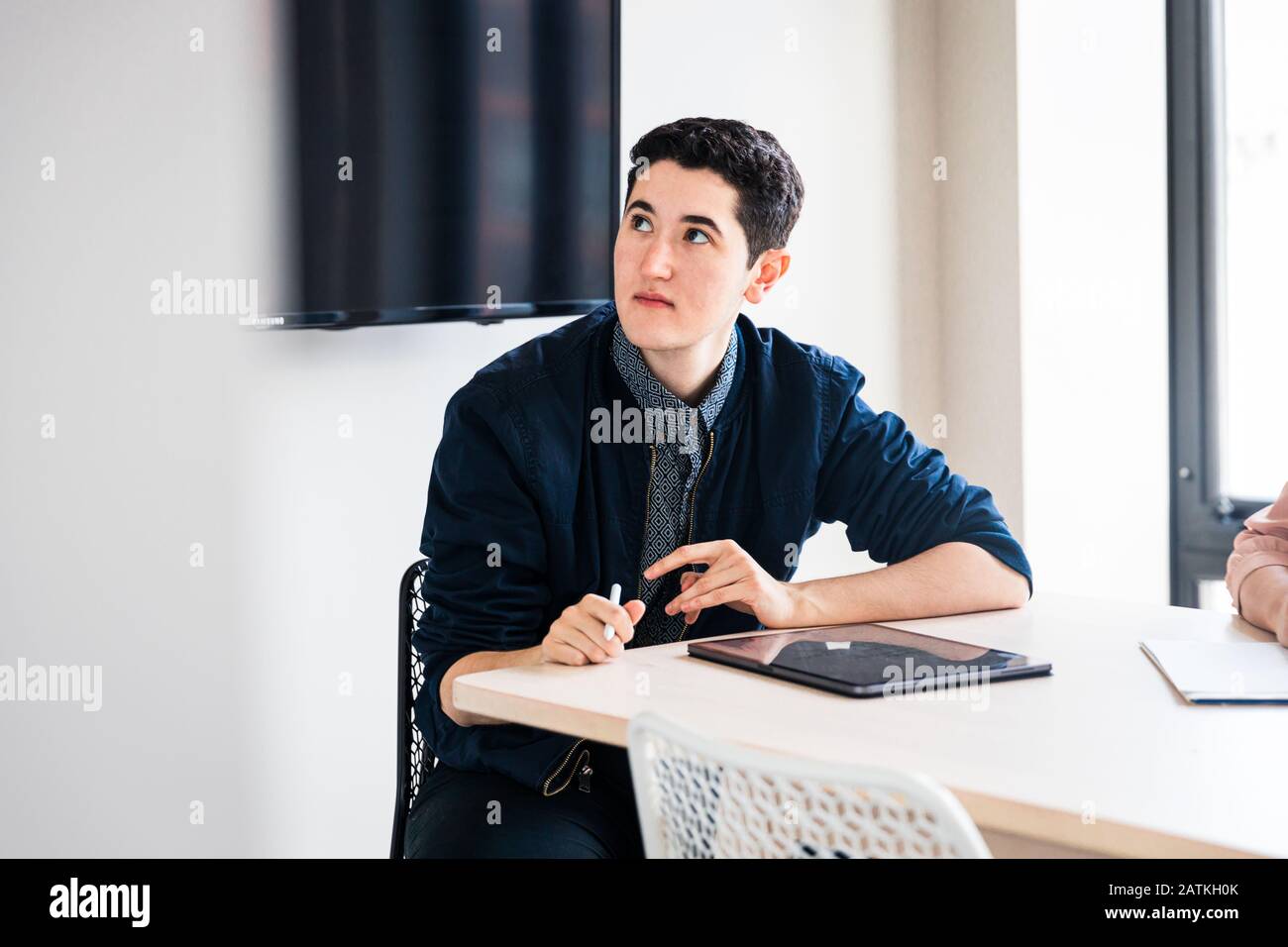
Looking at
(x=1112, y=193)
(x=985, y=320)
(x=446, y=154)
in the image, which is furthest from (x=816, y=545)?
(x=446, y=154)

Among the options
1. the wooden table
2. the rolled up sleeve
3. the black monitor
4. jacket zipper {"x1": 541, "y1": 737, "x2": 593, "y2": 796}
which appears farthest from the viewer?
the black monitor

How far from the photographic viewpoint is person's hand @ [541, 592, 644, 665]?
1.36m

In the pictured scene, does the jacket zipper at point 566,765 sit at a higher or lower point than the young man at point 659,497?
lower

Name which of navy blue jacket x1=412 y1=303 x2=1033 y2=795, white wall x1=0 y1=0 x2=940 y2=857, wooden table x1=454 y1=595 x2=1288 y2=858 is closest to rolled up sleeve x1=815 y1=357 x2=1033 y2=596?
navy blue jacket x1=412 y1=303 x2=1033 y2=795

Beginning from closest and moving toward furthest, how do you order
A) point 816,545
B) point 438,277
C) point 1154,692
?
point 1154,692
point 438,277
point 816,545

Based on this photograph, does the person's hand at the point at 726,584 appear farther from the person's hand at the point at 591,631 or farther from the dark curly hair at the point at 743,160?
the dark curly hair at the point at 743,160

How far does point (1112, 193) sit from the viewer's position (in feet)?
10.1

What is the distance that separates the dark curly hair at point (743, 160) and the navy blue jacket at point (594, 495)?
6.1 inches

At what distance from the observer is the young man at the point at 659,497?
1507 mm

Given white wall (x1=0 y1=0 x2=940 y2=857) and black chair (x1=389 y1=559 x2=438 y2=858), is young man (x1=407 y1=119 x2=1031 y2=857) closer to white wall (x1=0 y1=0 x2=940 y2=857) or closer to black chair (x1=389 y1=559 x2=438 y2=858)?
black chair (x1=389 y1=559 x2=438 y2=858)

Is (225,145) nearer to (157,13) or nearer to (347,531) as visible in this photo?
(157,13)

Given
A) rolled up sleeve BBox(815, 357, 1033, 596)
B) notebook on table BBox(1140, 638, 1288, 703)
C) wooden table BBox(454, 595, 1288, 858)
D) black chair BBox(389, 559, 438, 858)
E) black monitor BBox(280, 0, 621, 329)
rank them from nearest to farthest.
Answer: wooden table BBox(454, 595, 1288, 858) → notebook on table BBox(1140, 638, 1288, 703) → black chair BBox(389, 559, 438, 858) → rolled up sleeve BBox(815, 357, 1033, 596) → black monitor BBox(280, 0, 621, 329)

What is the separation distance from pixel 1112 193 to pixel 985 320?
43 centimetres

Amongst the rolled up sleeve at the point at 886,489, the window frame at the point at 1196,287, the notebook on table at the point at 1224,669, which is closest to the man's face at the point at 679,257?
the rolled up sleeve at the point at 886,489
